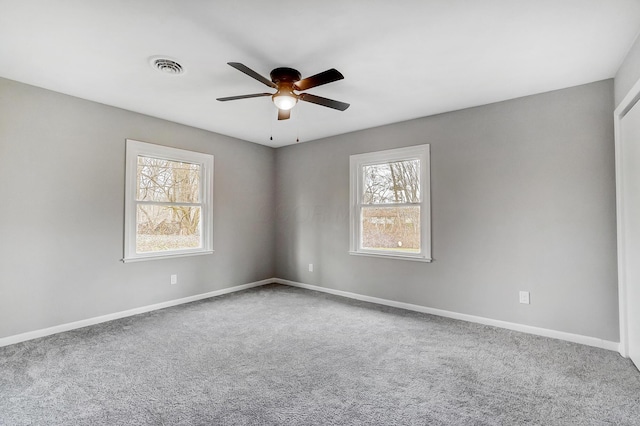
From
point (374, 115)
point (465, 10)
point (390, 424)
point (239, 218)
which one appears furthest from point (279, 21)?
point (239, 218)

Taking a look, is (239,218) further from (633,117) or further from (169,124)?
(633,117)

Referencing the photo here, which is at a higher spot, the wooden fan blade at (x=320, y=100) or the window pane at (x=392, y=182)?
the wooden fan blade at (x=320, y=100)

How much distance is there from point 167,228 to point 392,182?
10.1ft

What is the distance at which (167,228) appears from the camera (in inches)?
164

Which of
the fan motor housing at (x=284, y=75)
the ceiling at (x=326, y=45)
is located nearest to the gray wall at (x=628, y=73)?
the ceiling at (x=326, y=45)

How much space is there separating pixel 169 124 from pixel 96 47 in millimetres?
1785

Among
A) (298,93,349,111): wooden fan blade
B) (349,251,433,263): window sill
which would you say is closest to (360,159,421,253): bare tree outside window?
(349,251,433,263): window sill

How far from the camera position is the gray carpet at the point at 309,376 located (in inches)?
73.4

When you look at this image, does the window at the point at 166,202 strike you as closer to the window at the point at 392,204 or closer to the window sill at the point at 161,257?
the window sill at the point at 161,257

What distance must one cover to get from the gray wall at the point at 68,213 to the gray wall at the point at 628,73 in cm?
455

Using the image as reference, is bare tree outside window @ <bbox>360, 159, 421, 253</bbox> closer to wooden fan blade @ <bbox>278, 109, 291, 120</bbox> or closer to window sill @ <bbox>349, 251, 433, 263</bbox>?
window sill @ <bbox>349, 251, 433, 263</bbox>

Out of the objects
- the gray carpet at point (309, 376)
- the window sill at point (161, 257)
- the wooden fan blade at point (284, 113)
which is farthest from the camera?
the window sill at point (161, 257)

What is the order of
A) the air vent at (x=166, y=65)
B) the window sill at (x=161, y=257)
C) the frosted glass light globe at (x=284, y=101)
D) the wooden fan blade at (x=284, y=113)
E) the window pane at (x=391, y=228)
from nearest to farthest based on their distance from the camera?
the air vent at (x=166, y=65)
the frosted glass light globe at (x=284, y=101)
the wooden fan blade at (x=284, y=113)
the window sill at (x=161, y=257)
the window pane at (x=391, y=228)

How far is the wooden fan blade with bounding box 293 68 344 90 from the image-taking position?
2.21 m
